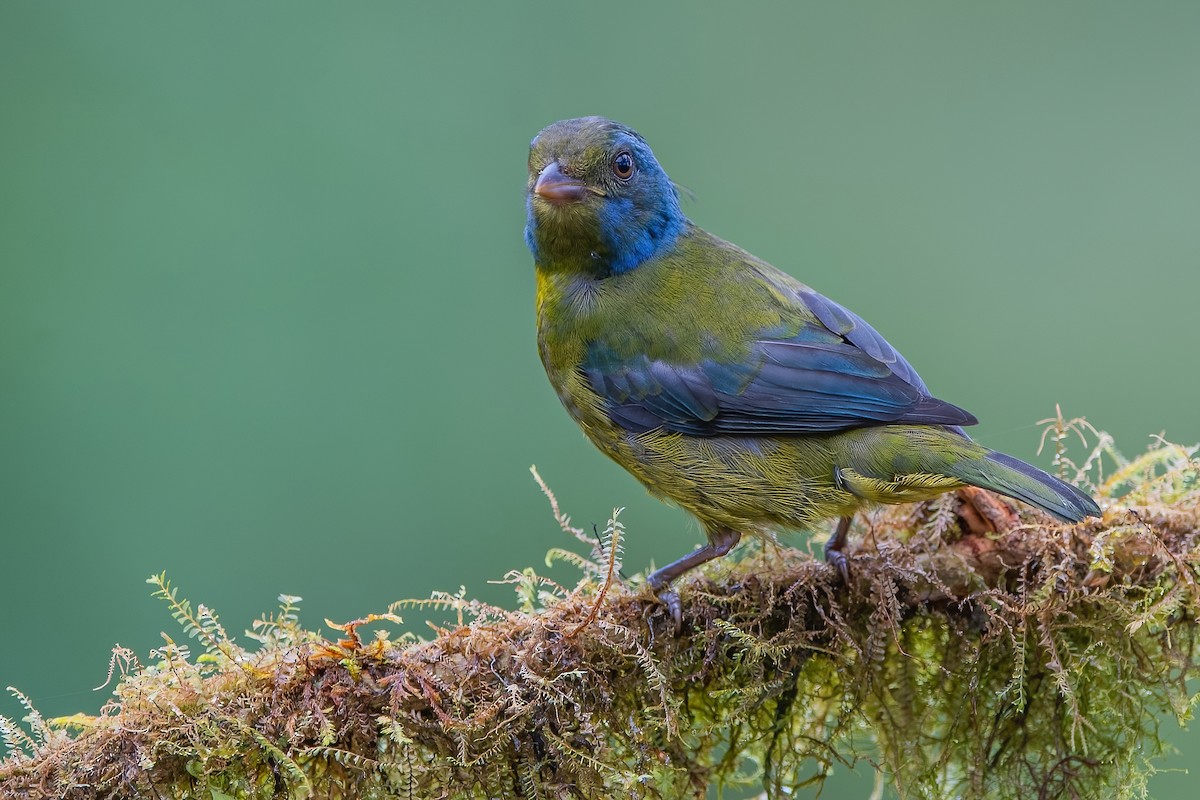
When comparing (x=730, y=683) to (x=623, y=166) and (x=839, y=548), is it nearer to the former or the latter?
(x=839, y=548)

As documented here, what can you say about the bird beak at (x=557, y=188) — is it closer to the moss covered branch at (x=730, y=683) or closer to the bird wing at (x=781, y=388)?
the bird wing at (x=781, y=388)

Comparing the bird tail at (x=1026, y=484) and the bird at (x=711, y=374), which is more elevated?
the bird at (x=711, y=374)

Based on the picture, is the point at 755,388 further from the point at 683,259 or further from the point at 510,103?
the point at 510,103

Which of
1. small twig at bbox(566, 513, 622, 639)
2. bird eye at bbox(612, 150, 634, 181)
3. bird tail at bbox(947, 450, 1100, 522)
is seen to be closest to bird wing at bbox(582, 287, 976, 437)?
bird tail at bbox(947, 450, 1100, 522)

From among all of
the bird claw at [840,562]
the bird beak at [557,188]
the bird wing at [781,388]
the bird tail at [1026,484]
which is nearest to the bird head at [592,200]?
the bird beak at [557,188]

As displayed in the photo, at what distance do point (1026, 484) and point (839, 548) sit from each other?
0.61m

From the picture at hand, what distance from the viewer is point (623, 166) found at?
3.97m

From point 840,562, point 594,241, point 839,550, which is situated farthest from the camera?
point 594,241

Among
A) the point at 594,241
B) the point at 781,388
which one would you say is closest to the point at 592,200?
the point at 594,241

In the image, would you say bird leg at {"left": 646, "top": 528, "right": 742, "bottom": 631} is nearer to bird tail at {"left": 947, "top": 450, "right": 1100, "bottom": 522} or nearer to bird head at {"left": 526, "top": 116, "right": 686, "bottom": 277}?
bird tail at {"left": 947, "top": 450, "right": 1100, "bottom": 522}

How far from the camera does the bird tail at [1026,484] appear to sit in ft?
9.26

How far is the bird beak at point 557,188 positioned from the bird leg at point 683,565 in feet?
4.04

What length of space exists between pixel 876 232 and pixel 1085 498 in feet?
12.1

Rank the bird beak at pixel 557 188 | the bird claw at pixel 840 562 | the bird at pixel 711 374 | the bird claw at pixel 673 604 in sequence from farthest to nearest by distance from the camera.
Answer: the bird beak at pixel 557 188 → the bird at pixel 711 374 → the bird claw at pixel 840 562 → the bird claw at pixel 673 604
